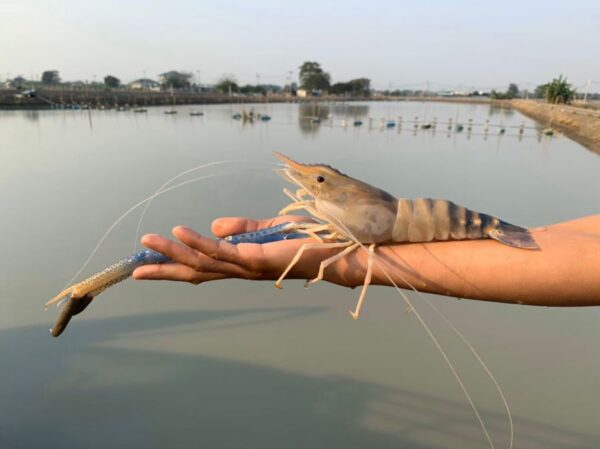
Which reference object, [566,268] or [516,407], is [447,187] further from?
[566,268]

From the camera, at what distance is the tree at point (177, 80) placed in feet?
466

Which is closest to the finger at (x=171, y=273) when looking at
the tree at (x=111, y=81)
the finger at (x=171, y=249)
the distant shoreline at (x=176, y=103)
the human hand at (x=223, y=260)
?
the human hand at (x=223, y=260)

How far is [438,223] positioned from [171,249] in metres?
1.67

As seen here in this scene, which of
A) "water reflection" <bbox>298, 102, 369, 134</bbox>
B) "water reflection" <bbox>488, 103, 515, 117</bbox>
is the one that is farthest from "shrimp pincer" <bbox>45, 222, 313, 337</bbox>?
"water reflection" <bbox>488, 103, 515, 117</bbox>

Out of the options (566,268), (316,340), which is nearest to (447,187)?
(316,340)

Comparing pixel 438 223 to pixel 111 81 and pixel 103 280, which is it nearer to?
pixel 103 280

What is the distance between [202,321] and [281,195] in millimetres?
7287

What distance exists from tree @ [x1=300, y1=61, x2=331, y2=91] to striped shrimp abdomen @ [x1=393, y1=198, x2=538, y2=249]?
519 feet

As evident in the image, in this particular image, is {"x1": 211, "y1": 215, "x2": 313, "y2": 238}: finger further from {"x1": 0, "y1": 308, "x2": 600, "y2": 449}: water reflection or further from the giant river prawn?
{"x1": 0, "y1": 308, "x2": 600, "y2": 449}: water reflection

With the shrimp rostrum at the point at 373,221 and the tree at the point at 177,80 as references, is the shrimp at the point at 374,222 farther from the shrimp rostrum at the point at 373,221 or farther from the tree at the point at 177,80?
the tree at the point at 177,80

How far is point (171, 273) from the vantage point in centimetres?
247

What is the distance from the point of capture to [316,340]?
7.27m

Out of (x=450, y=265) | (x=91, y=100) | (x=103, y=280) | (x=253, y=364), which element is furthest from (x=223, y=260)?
(x=91, y=100)

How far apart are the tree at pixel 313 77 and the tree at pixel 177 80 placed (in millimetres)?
41496
